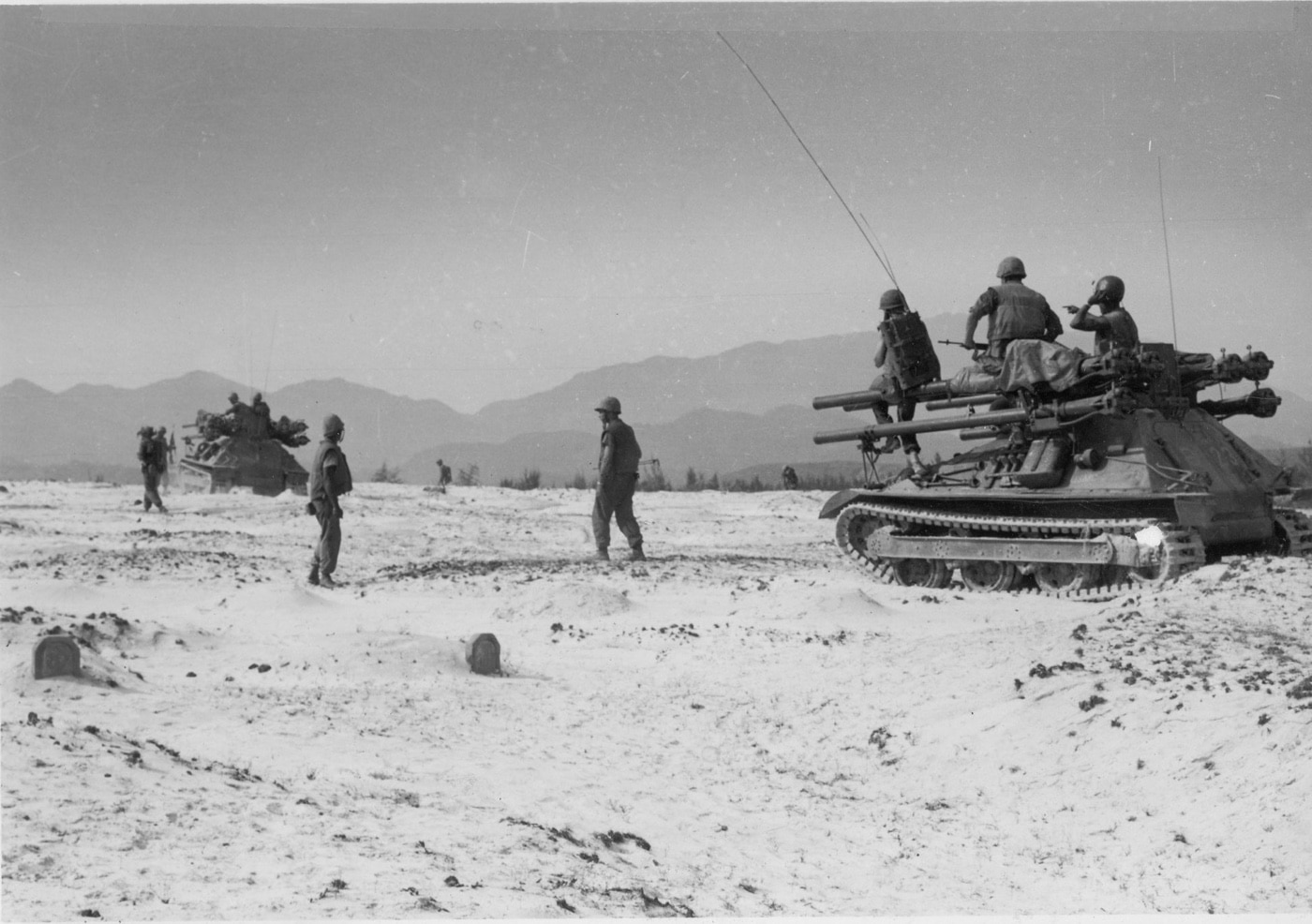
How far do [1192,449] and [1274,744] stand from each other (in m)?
6.75

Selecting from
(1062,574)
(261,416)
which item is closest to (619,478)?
(1062,574)

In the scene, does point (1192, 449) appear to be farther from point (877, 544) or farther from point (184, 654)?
point (184, 654)

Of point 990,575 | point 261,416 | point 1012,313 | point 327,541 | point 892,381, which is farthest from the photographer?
point 261,416

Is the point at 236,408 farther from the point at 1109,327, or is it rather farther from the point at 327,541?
the point at 1109,327

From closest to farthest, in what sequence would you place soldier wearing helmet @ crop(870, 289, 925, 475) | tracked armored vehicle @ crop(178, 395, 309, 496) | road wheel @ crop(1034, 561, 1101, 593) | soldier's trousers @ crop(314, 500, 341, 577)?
road wheel @ crop(1034, 561, 1101, 593), soldier's trousers @ crop(314, 500, 341, 577), soldier wearing helmet @ crop(870, 289, 925, 475), tracked armored vehicle @ crop(178, 395, 309, 496)

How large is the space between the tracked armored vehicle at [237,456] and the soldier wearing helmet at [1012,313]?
1793cm

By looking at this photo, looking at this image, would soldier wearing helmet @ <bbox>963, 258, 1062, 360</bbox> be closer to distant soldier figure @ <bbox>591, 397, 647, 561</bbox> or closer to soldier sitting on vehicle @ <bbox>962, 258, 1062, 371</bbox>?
soldier sitting on vehicle @ <bbox>962, 258, 1062, 371</bbox>

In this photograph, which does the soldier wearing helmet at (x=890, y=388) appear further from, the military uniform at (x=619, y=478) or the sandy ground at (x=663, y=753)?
the military uniform at (x=619, y=478)

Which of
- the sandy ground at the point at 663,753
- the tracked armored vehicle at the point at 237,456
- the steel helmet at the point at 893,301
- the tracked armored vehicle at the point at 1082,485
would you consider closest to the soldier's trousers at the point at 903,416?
the tracked armored vehicle at the point at 1082,485

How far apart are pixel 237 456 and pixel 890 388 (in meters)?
17.7

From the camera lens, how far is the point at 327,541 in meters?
12.7

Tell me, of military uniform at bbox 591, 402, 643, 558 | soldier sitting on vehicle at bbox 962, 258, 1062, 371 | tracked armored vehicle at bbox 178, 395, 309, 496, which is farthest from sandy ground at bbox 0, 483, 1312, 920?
tracked armored vehicle at bbox 178, 395, 309, 496

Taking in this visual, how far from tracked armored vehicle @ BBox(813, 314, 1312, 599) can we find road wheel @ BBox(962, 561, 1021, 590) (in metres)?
0.01

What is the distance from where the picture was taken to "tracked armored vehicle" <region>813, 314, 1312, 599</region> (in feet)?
36.2
